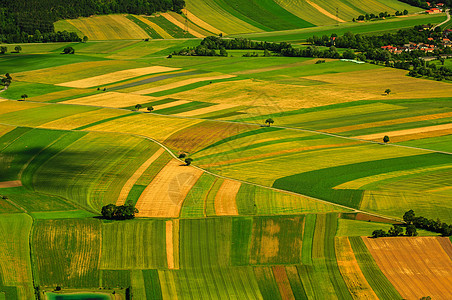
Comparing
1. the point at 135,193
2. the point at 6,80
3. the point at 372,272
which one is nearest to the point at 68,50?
the point at 6,80

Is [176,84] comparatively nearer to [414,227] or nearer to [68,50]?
[68,50]

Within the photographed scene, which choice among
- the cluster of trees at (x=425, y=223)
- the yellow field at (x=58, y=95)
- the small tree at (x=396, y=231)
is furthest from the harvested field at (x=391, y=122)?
the yellow field at (x=58, y=95)

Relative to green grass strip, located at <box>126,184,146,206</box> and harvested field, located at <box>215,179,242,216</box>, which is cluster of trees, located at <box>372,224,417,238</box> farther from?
green grass strip, located at <box>126,184,146,206</box>

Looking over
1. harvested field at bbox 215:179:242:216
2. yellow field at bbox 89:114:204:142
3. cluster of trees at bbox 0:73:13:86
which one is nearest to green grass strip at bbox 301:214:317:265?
harvested field at bbox 215:179:242:216

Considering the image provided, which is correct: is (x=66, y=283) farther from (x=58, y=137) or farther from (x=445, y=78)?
(x=445, y=78)

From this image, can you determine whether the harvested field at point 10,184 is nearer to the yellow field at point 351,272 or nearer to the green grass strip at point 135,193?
the green grass strip at point 135,193
